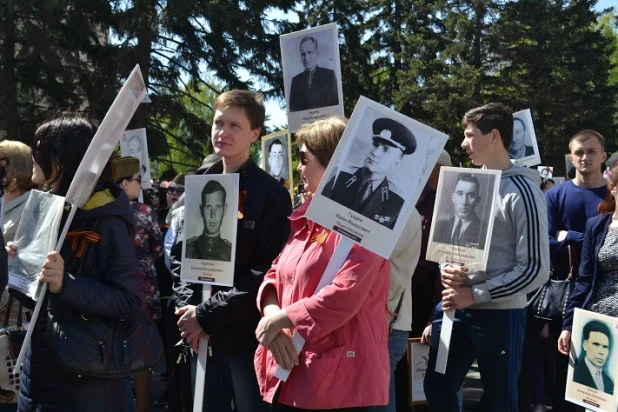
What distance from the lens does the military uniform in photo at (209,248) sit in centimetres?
387

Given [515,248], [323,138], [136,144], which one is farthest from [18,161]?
[136,144]

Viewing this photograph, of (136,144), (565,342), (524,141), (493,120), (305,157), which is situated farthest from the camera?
(136,144)

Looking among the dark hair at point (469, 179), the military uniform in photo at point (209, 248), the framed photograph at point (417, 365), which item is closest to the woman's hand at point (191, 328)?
the military uniform in photo at point (209, 248)

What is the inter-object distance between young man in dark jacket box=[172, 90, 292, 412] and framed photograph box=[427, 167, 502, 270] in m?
0.96

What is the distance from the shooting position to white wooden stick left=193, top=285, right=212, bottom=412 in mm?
3758

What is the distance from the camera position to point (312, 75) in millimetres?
5938

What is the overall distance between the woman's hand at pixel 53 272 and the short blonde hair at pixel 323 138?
3.55ft

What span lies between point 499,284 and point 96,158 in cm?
227

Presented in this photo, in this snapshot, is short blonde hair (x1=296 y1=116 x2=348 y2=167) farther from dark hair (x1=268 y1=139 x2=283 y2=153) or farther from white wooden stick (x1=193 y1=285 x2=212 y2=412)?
dark hair (x1=268 y1=139 x2=283 y2=153)

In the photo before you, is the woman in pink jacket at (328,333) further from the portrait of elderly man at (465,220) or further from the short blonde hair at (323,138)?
the portrait of elderly man at (465,220)

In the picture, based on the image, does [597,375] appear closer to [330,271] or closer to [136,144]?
[330,271]

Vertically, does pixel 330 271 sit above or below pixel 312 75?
below

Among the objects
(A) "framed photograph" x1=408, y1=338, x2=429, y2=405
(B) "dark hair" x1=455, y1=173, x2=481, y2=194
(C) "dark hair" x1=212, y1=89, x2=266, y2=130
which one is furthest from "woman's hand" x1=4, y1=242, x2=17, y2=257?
(A) "framed photograph" x1=408, y1=338, x2=429, y2=405

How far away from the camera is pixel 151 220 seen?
6.41 m
